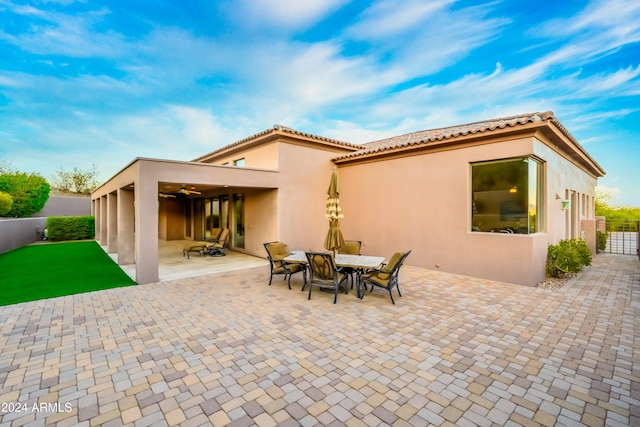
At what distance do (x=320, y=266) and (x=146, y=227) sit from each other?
17.6ft

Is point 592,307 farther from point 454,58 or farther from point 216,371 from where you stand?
point 454,58

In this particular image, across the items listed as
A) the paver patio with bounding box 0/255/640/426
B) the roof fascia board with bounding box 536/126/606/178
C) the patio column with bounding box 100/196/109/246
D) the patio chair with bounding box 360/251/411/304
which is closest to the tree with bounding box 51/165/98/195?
the patio column with bounding box 100/196/109/246

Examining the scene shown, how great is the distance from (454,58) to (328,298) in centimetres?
1371

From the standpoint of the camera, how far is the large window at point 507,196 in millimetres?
8047

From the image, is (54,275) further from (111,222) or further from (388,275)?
(388,275)

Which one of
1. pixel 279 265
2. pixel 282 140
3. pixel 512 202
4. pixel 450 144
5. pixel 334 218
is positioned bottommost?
pixel 279 265

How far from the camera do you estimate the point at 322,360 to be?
151 inches

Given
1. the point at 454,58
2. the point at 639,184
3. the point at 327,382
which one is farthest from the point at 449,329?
the point at 639,184

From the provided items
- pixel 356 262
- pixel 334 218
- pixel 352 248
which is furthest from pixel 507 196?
pixel 334 218

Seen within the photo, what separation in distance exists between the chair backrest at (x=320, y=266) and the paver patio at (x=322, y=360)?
1.81 feet

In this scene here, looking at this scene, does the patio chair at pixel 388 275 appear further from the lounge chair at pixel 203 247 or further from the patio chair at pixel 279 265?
the lounge chair at pixel 203 247

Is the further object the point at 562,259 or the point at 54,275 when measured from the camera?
the point at 54,275

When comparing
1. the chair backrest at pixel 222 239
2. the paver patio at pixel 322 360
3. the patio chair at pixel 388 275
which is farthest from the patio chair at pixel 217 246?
the patio chair at pixel 388 275

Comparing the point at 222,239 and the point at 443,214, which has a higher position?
the point at 443,214
